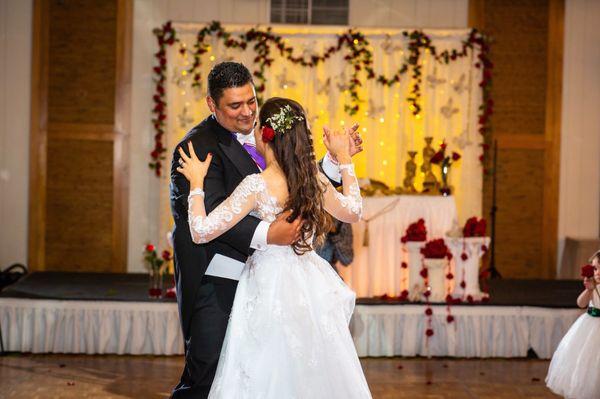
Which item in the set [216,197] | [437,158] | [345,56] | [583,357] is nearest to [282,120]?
[216,197]

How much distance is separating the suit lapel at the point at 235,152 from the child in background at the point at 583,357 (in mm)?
2655

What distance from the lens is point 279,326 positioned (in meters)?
3.50

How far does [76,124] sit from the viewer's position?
32.0 ft

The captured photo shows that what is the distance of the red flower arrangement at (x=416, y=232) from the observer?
23.9ft

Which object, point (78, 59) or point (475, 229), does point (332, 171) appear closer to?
point (475, 229)

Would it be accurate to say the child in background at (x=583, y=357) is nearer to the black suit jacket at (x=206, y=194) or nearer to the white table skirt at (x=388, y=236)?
the white table skirt at (x=388, y=236)

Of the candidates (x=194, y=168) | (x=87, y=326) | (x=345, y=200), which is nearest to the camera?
(x=194, y=168)

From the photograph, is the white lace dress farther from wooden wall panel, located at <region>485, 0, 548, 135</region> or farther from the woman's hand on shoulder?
wooden wall panel, located at <region>485, 0, 548, 135</region>

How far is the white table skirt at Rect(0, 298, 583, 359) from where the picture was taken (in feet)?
23.0

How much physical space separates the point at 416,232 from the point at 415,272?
316 mm

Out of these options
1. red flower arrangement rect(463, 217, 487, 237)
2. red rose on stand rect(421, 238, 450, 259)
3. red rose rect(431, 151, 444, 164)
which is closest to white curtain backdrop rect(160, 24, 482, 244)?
red rose rect(431, 151, 444, 164)

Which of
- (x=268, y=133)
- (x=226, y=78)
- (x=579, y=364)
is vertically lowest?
(x=579, y=364)

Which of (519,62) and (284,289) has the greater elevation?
(519,62)

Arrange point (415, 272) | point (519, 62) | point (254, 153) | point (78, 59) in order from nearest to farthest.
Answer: point (254, 153) < point (415, 272) < point (78, 59) < point (519, 62)
